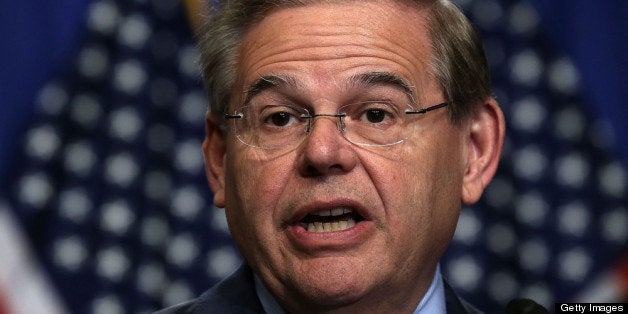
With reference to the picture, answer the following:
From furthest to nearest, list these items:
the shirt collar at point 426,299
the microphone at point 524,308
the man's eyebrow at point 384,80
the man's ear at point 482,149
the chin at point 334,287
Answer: the man's ear at point 482,149
the shirt collar at point 426,299
the man's eyebrow at point 384,80
the chin at point 334,287
the microphone at point 524,308

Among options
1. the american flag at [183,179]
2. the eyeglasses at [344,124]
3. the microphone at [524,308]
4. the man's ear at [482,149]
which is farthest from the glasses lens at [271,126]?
the american flag at [183,179]

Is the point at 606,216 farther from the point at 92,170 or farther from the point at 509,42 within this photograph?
the point at 92,170

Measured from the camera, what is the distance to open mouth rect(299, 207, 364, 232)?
2094mm

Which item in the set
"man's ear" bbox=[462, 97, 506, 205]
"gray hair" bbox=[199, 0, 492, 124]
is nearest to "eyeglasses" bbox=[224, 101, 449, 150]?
"gray hair" bbox=[199, 0, 492, 124]

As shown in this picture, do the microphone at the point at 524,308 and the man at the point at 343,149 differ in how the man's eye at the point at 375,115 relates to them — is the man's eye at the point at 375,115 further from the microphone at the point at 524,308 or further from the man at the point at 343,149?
the microphone at the point at 524,308

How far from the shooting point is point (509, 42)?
3.70m

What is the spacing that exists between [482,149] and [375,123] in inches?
16.3

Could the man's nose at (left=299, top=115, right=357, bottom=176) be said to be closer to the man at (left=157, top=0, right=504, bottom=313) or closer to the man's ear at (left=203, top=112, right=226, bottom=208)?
the man at (left=157, top=0, right=504, bottom=313)

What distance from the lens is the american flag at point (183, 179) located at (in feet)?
11.6

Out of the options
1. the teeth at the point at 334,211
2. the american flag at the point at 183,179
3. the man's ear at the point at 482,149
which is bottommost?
the american flag at the point at 183,179

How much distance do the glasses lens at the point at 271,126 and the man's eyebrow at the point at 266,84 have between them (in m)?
0.03

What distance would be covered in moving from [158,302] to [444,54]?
1753 millimetres

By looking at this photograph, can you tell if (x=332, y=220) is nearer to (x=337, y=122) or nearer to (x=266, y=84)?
(x=337, y=122)

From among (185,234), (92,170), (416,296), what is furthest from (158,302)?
(416,296)
